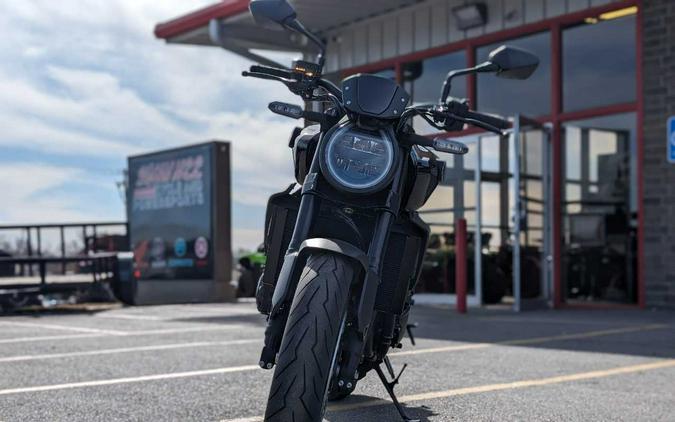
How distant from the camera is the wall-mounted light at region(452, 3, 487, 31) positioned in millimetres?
13367

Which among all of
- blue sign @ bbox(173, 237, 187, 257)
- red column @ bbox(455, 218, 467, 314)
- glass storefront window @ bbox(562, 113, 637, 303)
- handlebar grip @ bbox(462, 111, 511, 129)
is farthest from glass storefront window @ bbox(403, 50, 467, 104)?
handlebar grip @ bbox(462, 111, 511, 129)

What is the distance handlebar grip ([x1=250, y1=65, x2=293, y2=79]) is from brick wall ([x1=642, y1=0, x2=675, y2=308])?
8.60 m

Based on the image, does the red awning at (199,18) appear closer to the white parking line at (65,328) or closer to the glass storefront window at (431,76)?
the glass storefront window at (431,76)

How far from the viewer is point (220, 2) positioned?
1429cm

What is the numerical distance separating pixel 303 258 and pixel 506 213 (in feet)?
31.4

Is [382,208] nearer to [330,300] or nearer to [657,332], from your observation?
[330,300]

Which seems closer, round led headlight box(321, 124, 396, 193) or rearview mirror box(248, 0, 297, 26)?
round led headlight box(321, 124, 396, 193)

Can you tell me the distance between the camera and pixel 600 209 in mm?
11922

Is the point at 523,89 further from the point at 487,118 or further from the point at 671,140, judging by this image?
the point at 487,118

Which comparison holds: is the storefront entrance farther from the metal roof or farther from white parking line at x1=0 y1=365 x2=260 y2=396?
white parking line at x1=0 y1=365 x2=260 y2=396

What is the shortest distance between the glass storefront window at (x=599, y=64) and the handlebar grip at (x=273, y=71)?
29.4 feet

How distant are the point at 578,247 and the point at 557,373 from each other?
7.19 meters

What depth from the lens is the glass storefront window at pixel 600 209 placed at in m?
11.7

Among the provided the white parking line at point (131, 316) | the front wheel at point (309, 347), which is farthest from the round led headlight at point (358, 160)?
the white parking line at point (131, 316)
